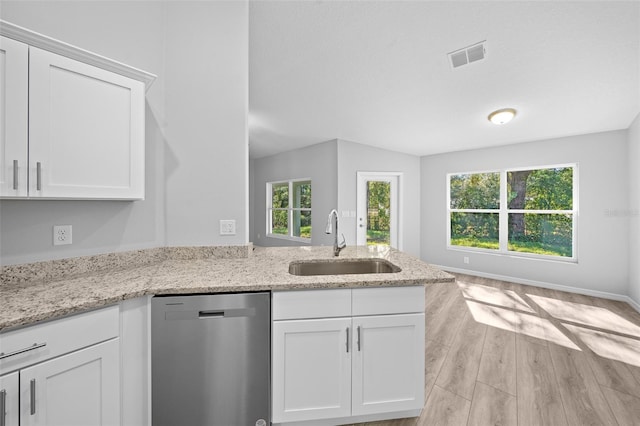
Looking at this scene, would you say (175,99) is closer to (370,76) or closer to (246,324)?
(246,324)

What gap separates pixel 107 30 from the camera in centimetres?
179

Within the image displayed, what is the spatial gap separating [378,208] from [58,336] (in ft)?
16.3

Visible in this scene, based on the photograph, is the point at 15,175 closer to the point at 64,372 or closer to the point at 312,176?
the point at 64,372

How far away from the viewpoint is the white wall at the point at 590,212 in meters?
3.82

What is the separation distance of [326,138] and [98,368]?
183 inches

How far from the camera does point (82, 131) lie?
147cm

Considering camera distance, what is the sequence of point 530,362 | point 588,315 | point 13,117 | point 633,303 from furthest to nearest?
1. point 633,303
2. point 588,315
3. point 530,362
4. point 13,117

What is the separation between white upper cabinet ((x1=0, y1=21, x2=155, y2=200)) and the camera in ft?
4.13

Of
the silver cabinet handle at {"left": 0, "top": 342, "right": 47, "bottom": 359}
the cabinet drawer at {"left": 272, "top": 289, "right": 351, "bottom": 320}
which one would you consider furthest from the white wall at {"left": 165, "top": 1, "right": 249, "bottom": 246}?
the silver cabinet handle at {"left": 0, "top": 342, "right": 47, "bottom": 359}

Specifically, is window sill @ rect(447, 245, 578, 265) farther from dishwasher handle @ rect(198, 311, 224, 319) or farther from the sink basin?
dishwasher handle @ rect(198, 311, 224, 319)

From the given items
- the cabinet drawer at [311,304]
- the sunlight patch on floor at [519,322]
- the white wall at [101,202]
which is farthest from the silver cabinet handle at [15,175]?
the sunlight patch on floor at [519,322]

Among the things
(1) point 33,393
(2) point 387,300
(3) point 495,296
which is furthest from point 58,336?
(3) point 495,296

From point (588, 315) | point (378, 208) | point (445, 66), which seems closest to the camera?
point (445, 66)

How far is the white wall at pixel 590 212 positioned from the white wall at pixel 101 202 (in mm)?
5047
